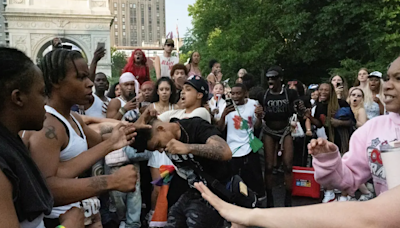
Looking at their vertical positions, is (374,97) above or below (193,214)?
above

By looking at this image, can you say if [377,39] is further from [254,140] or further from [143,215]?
[143,215]

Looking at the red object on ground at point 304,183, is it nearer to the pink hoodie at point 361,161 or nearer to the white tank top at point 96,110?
the white tank top at point 96,110

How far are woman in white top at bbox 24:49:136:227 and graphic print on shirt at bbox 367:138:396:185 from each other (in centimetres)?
146

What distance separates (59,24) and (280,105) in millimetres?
37615

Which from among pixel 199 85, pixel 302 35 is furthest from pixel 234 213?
pixel 302 35

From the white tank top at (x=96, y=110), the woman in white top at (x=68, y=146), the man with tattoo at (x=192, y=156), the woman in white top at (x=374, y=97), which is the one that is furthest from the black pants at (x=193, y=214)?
the woman in white top at (x=374, y=97)

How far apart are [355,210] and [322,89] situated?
6039 mm

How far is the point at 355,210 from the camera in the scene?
4.32ft

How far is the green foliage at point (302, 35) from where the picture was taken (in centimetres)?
1747

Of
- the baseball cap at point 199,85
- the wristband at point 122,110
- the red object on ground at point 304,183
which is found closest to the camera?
the baseball cap at point 199,85

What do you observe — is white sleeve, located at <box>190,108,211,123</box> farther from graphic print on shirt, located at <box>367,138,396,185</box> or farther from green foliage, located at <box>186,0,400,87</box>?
green foliage, located at <box>186,0,400,87</box>

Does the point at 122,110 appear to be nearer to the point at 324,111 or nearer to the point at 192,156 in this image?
the point at 192,156

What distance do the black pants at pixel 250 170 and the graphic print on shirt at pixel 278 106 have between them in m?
0.80

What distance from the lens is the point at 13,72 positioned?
177cm
